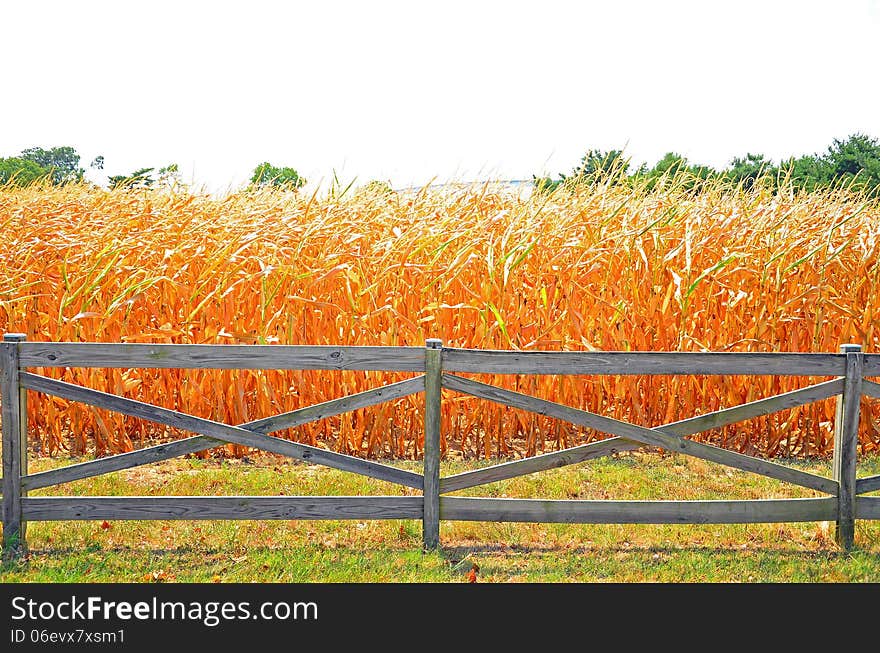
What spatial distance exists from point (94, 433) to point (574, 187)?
5389 mm

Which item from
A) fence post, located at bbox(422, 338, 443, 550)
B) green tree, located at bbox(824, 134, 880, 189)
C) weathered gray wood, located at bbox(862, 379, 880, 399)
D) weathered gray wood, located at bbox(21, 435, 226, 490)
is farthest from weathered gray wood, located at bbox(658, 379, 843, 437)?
green tree, located at bbox(824, 134, 880, 189)

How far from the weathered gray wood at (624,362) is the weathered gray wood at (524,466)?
43cm

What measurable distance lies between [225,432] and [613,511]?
85.6 inches

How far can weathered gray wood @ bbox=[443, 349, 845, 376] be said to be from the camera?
4.84 metres

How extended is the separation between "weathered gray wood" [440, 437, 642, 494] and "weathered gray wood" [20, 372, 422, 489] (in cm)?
21

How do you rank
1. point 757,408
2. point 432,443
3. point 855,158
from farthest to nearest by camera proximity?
point 855,158 < point 757,408 < point 432,443

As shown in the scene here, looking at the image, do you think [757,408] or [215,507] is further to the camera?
[757,408]

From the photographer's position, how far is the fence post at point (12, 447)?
15.4ft

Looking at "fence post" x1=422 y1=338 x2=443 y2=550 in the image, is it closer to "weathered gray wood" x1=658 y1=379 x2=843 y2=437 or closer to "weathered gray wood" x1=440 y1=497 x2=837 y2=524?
"weathered gray wood" x1=440 y1=497 x2=837 y2=524

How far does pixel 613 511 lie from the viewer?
4844 mm

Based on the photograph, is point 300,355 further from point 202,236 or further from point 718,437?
point 718,437

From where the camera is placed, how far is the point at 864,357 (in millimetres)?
4941

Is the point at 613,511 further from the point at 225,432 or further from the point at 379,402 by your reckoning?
the point at 225,432

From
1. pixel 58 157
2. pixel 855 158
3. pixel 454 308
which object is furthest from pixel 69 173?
pixel 454 308
